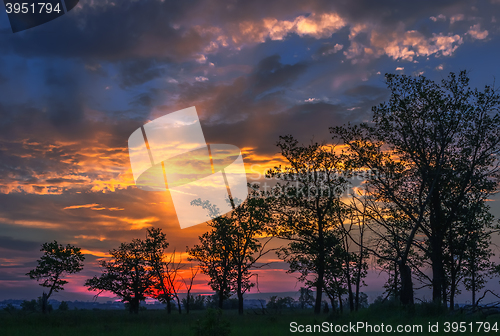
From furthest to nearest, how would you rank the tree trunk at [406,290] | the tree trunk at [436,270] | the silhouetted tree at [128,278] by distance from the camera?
the silhouetted tree at [128,278]
the tree trunk at [436,270]
the tree trunk at [406,290]

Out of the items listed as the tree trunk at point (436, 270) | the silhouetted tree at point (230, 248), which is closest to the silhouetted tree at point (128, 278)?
the silhouetted tree at point (230, 248)

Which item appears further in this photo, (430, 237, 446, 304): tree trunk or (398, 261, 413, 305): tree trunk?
(430, 237, 446, 304): tree trunk

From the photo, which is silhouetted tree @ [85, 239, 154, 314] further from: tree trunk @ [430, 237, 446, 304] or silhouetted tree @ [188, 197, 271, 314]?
tree trunk @ [430, 237, 446, 304]

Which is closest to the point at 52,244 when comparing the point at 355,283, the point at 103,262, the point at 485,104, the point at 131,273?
the point at 103,262

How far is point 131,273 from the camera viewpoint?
5341 cm

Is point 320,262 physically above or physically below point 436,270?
above

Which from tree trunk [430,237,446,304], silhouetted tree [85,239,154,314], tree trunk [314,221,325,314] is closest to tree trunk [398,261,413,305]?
tree trunk [430,237,446,304]

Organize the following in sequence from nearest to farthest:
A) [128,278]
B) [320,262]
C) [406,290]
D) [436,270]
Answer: [406,290] < [436,270] < [320,262] < [128,278]

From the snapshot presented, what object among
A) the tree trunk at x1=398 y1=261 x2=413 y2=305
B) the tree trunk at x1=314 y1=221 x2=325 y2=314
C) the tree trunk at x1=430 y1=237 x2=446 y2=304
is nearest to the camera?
the tree trunk at x1=398 y1=261 x2=413 y2=305

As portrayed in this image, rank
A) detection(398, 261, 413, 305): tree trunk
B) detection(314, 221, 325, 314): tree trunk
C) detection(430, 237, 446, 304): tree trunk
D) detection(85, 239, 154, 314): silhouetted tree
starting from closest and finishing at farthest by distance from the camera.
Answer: detection(398, 261, 413, 305): tree trunk
detection(430, 237, 446, 304): tree trunk
detection(314, 221, 325, 314): tree trunk
detection(85, 239, 154, 314): silhouetted tree

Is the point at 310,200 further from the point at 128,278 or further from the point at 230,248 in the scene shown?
the point at 128,278

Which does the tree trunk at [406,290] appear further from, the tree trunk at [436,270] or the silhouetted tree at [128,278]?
A: the silhouetted tree at [128,278]

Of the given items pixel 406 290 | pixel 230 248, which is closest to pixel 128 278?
pixel 230 248

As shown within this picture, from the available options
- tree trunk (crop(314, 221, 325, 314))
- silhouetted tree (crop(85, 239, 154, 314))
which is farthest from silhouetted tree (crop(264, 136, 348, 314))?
silhouetted tree (crop(85, 239, 154, 314))
